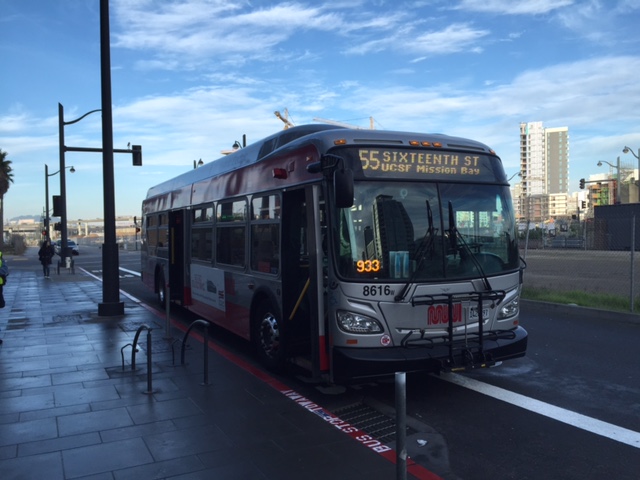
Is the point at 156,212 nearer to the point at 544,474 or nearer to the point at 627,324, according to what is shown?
the point at 627,324

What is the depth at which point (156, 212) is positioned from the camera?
14562 mm

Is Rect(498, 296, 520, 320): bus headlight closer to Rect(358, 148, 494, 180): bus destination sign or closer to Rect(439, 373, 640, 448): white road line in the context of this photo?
Rect(439, 373, 640, 448): white road line

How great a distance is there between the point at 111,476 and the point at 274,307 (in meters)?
3.25

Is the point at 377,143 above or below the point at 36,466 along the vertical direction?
above

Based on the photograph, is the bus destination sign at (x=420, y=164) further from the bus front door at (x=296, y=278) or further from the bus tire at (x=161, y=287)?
the bus tire at (x=161, y=287)

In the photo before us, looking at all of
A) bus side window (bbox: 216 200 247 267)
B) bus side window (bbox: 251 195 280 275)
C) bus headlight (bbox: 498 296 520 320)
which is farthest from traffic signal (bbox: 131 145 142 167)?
bus headlight (bbox: 498 296 520 320)

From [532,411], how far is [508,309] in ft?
3.90

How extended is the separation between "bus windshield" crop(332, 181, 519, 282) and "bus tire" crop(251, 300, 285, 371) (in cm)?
183

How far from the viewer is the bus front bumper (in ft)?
18.7

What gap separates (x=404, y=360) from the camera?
18.9ft

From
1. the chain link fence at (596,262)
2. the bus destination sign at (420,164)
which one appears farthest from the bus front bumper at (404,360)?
the chain link fence at (596,262)

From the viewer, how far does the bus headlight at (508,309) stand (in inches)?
257

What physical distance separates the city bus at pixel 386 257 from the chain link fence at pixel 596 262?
5.44 m

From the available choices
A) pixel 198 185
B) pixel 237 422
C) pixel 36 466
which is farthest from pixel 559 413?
pixel 198 185
